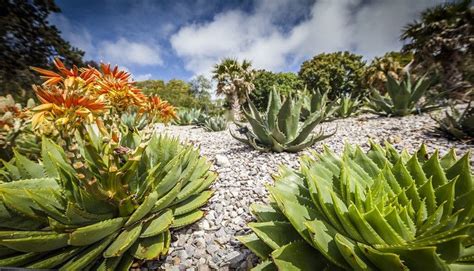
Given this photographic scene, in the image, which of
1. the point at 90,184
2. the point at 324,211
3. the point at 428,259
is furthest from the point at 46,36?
the point at 428,259

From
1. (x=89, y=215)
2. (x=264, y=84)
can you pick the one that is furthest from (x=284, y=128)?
(x=264, y=84)

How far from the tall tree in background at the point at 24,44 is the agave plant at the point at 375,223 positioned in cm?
409

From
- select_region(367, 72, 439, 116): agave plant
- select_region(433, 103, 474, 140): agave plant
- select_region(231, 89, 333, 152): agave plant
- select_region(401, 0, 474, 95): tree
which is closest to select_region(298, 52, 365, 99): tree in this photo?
select_region(401, 0, 474, 95): tree

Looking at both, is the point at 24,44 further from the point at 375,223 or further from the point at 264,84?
the point at 264,84

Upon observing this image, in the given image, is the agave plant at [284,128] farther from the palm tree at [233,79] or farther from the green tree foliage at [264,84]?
the green tree foliage at [264,84]

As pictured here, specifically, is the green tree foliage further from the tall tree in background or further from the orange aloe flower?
the orange aloe flower

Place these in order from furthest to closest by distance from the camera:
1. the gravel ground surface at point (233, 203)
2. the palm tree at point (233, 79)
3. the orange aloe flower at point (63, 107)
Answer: the palm tree at point (233, 79) → the gravel ground surface at point (233, 203) → the orange aloe flower at point (63, 107)

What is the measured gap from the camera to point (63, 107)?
48.4 inches

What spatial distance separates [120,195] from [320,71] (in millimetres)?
27141

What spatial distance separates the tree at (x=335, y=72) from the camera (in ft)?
83.1

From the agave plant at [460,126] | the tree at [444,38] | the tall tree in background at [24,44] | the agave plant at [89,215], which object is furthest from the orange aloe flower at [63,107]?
the tree at [444,38]

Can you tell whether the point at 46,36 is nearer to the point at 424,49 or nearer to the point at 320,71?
the point at 424,49

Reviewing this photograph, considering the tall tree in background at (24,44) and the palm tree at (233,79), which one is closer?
the tall tree in background at (24,44)

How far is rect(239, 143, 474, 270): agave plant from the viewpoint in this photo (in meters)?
0.82
